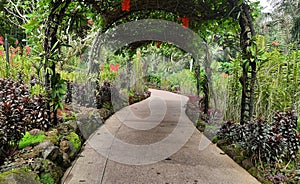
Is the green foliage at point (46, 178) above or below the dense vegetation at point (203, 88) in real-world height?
below

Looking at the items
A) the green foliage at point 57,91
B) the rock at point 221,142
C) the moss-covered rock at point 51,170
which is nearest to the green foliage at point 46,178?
the moss-covered rock at point 51,170

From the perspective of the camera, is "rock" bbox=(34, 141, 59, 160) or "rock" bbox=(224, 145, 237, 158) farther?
"rock" bbox=(224, 145, 237, 158)

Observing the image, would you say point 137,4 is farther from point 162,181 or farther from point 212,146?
point 162,181

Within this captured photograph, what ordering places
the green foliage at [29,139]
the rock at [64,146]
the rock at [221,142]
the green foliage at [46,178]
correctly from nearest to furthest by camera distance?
1. the green foliage at [46,178]
2. the green foliage at [29,139]
3. the rock at [64,146]
4. the rock at [221,142]

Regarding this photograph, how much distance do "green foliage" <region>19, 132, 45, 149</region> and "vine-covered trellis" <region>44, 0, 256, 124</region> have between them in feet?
2.99

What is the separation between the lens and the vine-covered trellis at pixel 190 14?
11.0 ft

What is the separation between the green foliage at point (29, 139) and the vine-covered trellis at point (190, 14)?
911 mm

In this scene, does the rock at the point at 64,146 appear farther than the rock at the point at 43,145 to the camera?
Yes

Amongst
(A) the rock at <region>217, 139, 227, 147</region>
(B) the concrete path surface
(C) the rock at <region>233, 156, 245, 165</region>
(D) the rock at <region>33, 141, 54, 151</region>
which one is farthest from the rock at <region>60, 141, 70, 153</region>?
(A) the rock at <region>217, 139, 227, 147</region>

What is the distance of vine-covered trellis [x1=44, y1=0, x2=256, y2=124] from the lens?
3.36 meters

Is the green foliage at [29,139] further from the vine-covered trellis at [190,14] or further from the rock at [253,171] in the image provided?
the rock at [253,171]

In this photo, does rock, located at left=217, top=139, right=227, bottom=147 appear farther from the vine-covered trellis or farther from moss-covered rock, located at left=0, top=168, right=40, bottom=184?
moss-covered rock, located at left=0, top=168, right=40, bottom=184

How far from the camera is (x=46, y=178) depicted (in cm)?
208

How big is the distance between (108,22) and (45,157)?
12.9 ft
